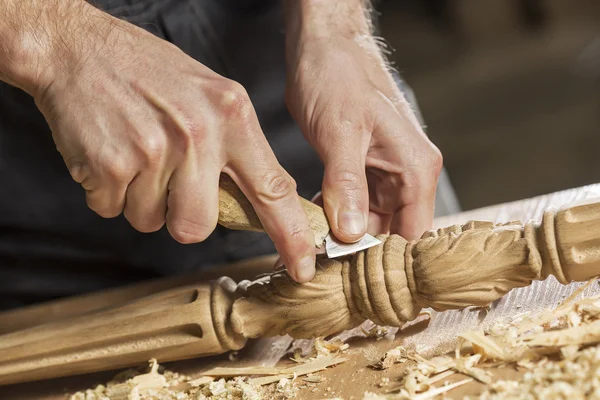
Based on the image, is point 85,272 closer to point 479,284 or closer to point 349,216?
point 349,216

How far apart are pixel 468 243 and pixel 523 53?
6822 mm

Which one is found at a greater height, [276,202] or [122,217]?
[276,202]

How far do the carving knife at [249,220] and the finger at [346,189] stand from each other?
0.06 ft

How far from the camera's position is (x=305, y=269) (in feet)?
5.90

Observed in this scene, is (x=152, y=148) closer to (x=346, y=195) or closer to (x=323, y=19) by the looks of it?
(x=346, y=195)

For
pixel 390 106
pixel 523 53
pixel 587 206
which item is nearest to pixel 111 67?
pixel 390 106

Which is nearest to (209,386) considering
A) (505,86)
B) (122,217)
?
(122,217)

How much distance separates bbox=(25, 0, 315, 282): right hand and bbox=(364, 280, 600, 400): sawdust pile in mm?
394

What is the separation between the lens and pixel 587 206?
5.48ft

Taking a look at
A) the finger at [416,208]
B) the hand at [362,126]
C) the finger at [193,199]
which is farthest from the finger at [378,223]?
the finger at [193,199]

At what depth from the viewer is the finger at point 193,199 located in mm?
1723

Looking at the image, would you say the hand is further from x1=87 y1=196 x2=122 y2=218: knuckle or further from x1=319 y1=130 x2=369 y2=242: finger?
x1=87 y1=196 x2=122 y2=218: knuckle

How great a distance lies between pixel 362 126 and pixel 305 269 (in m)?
0.50

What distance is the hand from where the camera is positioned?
2.03 meters
